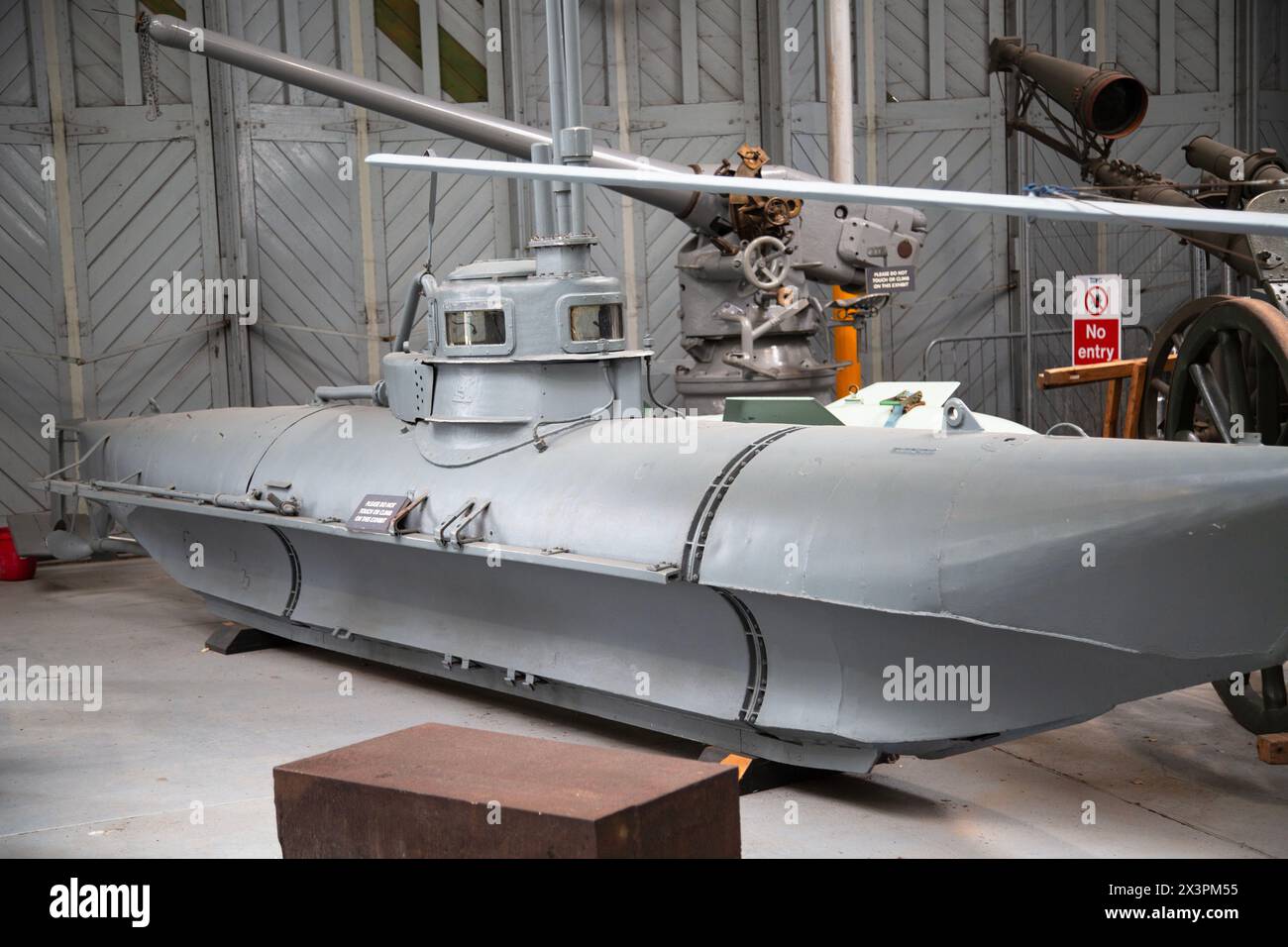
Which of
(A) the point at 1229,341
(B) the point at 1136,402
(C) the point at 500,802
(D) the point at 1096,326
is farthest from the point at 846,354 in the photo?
(C) the point at 500,802

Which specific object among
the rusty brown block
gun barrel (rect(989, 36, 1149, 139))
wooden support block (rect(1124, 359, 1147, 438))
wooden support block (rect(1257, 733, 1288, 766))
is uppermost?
gun barrel (rect(989, 36, 1149, 139))

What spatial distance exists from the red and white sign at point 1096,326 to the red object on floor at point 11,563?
7443 millimetres

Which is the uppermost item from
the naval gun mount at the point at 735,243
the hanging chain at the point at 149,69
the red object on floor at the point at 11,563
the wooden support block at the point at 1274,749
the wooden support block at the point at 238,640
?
the hanging chain at the point at 149,69

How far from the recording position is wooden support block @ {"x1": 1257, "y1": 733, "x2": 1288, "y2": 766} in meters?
4.93

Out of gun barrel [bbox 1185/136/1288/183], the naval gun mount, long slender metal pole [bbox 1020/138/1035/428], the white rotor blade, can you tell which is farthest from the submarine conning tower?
long slender metal pole [bbox 1020/138/1035/428]

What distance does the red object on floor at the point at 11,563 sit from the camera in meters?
9.92

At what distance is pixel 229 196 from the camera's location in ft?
37.4

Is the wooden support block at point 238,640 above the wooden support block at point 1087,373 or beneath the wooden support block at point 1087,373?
beneath

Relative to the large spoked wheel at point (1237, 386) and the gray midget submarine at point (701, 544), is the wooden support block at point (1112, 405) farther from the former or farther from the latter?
the large spoked wheel at point (1237, 386)

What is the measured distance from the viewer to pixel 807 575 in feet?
15.2

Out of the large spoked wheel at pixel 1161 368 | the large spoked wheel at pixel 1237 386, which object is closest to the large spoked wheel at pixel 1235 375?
the large spoked wheel at pixel 1237 386

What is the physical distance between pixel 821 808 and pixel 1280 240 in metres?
3.33

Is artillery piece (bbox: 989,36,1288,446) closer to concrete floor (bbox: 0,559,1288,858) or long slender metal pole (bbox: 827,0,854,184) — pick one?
concrete floor (bbox: 0,559,1288,858)

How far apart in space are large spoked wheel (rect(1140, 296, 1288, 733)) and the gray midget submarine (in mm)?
884
